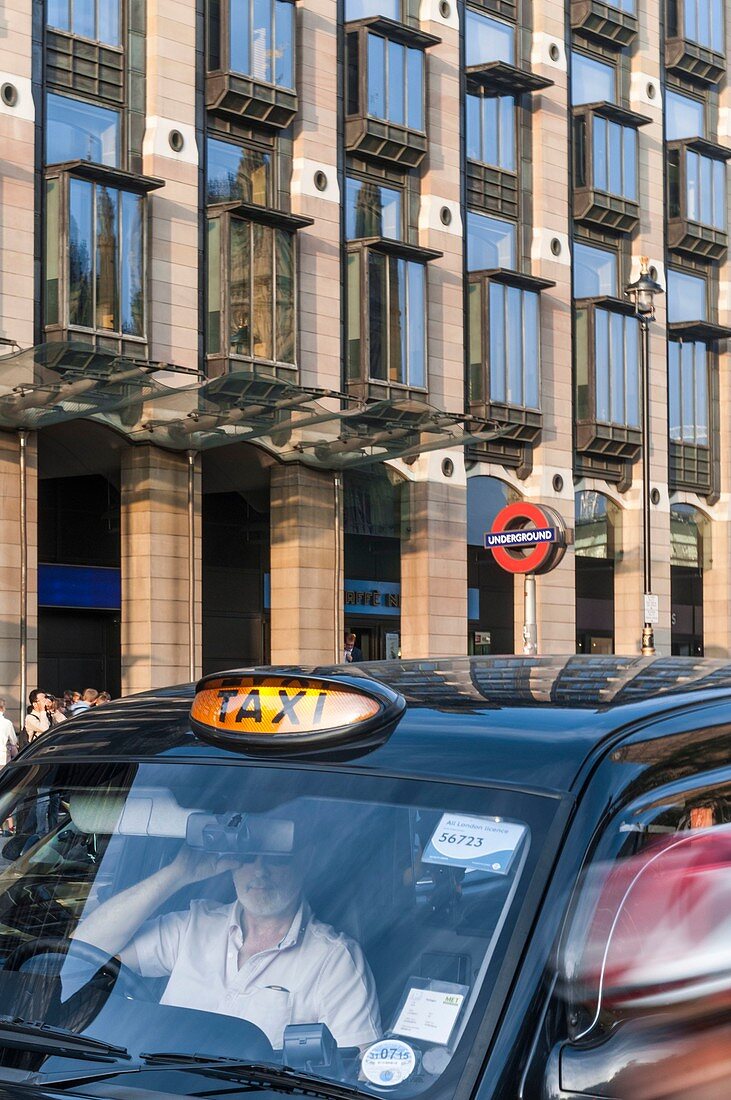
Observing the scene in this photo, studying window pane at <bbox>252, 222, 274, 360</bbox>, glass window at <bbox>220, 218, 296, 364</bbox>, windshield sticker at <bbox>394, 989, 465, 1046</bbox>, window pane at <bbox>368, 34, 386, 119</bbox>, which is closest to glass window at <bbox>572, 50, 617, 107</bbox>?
window pane at <bbox>368, 34, 386, 119</bbox>

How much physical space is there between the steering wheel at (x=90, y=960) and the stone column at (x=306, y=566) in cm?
2716

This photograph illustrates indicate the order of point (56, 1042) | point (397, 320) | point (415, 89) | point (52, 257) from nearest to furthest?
1. point (56, 1042)
2. point (52, 257)
3. point (397, 320)
4. point (415, 89)

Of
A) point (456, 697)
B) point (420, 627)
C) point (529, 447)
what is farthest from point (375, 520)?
point (456, 697)

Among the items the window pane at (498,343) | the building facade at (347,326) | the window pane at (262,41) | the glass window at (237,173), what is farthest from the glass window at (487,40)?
the glass window at (237,173)

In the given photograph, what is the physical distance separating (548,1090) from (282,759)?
719mm

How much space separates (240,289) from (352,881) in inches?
1044

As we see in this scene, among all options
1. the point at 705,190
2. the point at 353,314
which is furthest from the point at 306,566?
the point at 705,190

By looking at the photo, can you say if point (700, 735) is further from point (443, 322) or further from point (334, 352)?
point (443, 322)

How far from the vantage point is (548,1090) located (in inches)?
80.7

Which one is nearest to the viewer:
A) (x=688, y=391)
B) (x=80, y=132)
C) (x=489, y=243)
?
(x=80, y=132)

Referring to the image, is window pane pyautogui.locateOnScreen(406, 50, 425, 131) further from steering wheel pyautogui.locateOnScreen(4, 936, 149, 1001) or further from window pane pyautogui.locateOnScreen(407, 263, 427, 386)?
steering wheel pyautogui.locateOnScreen(4, 936, 149, 1001)

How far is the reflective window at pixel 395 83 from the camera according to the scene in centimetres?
3142

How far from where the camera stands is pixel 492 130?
114 ft

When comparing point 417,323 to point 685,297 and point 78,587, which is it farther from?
point 685,297
